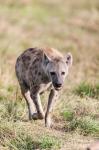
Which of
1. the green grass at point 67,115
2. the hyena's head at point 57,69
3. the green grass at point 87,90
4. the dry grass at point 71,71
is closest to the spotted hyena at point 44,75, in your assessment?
the hyena's head at point 57,69

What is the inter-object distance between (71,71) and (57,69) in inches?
151

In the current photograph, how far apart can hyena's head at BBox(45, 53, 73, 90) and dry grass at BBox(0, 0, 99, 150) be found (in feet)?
1.61

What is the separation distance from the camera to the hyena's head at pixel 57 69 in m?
8.31

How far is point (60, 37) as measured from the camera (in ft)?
51.5

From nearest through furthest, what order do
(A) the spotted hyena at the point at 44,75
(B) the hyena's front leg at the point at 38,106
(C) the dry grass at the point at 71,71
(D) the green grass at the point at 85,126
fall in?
(C) the dry grass at the point at 71,71, (D) the green grass at the point at 85,126, (A) the spotted hyena at the point at 44,75, (B) the hyena's front leg at the point at 38,106

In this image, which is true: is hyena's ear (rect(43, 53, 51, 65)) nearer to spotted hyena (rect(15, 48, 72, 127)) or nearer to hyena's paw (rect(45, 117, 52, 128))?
spotted hyena (rect(15, 48, 72, 127))

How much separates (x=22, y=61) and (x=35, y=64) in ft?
1.19

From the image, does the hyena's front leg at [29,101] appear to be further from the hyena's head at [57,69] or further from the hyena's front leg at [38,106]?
the hyena's head at [57,69]

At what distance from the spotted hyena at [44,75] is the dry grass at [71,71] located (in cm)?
16

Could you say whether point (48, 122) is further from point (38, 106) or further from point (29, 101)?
point (29, 101)

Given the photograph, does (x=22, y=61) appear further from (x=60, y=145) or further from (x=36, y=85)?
(x=60, y=145)

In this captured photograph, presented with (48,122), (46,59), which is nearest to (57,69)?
(46,59)

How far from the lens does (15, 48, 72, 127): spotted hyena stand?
8458 mm

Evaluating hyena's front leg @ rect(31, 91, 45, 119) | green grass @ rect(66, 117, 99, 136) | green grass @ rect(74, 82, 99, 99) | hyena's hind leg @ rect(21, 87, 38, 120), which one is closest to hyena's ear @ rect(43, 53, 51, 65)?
hyena's front leg @ rect(31, 91, 45, 119)
